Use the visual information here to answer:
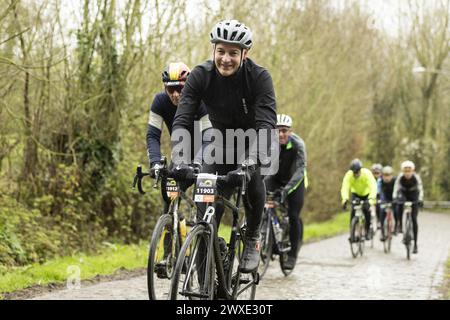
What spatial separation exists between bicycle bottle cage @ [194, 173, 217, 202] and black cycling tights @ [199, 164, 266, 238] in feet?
1.61

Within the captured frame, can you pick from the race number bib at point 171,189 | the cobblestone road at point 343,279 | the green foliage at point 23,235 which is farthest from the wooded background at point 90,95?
the race number bib at point 171,189

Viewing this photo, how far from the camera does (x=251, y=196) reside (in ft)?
22.0

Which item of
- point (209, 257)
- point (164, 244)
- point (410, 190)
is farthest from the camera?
point (410, 190)

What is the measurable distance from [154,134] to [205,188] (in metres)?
1.64

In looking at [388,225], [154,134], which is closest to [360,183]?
[388,225]

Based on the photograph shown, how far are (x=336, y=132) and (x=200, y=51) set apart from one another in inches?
584

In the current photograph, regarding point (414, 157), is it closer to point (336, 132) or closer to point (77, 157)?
point (336, 132)

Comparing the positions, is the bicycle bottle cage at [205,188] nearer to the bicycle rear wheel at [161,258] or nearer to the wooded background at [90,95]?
the bicycle rear wheel at [161,258]

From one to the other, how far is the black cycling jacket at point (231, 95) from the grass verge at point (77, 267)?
113 cm

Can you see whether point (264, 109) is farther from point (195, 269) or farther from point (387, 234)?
point (387, 234)

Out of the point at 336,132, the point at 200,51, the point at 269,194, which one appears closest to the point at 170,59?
the point at 200,51

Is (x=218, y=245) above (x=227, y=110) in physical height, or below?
below

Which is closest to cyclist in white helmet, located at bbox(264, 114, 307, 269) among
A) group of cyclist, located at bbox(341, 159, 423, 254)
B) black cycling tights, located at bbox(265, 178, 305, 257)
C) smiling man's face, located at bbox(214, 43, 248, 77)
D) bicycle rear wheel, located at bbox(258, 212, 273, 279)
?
black cycling tights, located at bbox(265, 178, 305, 257)

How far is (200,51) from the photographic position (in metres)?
16.8
